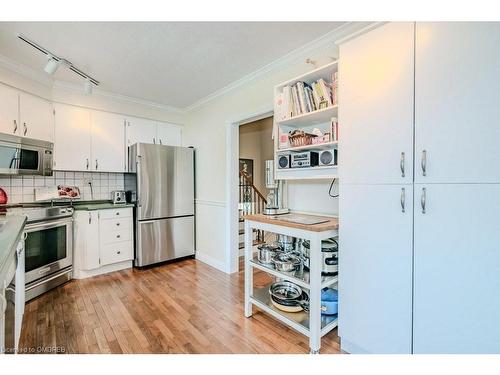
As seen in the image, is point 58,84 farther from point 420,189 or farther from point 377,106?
point 420,189

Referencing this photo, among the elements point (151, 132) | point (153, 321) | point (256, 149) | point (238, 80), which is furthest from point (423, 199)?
point (256, 149)

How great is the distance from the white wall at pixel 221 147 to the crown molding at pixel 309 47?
0.08ft

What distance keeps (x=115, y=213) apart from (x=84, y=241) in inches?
17.8

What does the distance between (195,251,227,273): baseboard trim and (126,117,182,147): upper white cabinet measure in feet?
5.90

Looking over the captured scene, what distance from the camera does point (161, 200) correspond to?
3316mm

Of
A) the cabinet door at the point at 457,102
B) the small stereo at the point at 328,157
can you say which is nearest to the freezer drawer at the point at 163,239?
the small stereo at the point at 328,157

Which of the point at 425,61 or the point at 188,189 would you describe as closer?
the point at 425,61

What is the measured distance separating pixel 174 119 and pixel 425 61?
3.41 metres

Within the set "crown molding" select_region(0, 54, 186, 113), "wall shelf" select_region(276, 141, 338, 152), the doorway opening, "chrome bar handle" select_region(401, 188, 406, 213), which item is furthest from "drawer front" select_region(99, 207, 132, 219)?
"chrome bar handle" select_region(401, 188, 406, 213)

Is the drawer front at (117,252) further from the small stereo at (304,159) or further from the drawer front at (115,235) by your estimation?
the small stereo at (304,159)
